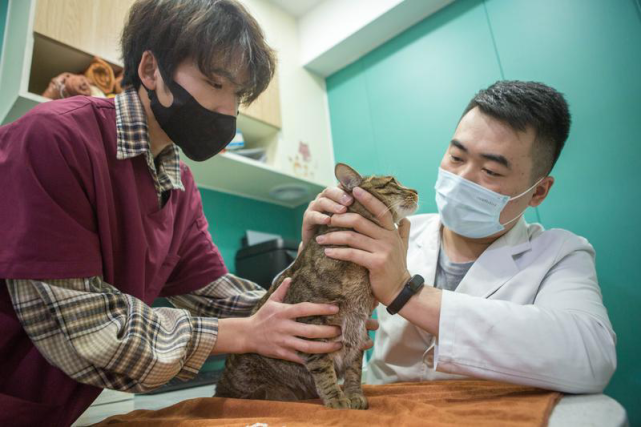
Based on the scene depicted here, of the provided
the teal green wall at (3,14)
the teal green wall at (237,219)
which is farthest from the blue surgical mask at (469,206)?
the teal green wall at (3,14)

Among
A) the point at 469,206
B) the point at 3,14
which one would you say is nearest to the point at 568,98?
the point at 469,206

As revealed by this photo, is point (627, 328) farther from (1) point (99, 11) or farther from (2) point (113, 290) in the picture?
(1) point (99, 11)

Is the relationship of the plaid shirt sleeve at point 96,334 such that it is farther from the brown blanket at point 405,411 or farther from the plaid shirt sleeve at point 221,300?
the plaid shirt sleeve at point 221,300

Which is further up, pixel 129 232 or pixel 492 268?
pixel 129 232

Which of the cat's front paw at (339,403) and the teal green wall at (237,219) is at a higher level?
the teal green wall at (237,219)

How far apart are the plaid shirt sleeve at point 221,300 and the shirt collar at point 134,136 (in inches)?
16.0

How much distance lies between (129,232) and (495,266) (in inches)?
47.1

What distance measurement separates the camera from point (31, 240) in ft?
2.52

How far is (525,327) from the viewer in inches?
37.7

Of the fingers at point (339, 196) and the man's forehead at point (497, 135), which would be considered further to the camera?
the man's forehead at point (497, 135)

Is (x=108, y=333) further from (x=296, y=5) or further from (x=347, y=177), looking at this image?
(x=296, y=5)

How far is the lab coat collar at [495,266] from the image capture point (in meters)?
1.32

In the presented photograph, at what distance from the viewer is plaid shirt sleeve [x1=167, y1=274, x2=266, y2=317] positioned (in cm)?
137

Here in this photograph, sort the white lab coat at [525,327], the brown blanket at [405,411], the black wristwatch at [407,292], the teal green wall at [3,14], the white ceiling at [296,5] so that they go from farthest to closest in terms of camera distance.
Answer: the white ceiling at [296,5]
the teal green wall at [3,14]
the black wristwatch at [407,292]
the white lab coat at [525,327]
the brown blanket at [405,411]
